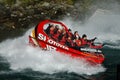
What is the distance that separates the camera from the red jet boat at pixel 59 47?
1161 inches

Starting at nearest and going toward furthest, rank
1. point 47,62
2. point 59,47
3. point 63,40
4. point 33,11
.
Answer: point 47,62 < point 59,47 < point 63,40 < point 33,11

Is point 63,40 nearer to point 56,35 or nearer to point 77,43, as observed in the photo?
point 56,35

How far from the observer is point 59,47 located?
3027 cm

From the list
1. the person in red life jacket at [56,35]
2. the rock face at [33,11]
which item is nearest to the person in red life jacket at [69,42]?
the person in red life jacket at [56,35]

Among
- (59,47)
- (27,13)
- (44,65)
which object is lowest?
(44,65)

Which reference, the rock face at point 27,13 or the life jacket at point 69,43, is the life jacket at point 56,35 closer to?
the life jacket at point 69,43

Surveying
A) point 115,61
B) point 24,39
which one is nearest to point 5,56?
point 24,39

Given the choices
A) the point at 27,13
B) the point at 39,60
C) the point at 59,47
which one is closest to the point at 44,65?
the point at 39,60

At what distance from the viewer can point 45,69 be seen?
28.7 metres

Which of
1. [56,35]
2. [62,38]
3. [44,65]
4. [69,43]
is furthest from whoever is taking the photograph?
[56,35]

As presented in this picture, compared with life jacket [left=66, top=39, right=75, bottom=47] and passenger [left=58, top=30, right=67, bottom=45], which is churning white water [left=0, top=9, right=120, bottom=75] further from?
passenger [left=58, top=30, right=67, bottom=45]

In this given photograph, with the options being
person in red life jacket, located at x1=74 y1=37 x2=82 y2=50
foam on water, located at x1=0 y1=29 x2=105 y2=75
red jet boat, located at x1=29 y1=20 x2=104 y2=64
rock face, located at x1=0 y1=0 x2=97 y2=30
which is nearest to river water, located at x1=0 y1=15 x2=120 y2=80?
foam on water, located at x1=0 y1=29 x2=105 y2=75

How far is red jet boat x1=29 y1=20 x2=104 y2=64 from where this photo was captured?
1161 inches

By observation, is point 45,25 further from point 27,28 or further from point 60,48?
point 27,28
